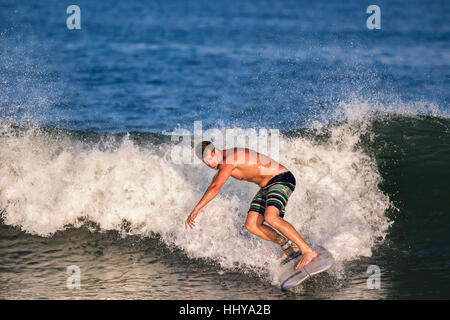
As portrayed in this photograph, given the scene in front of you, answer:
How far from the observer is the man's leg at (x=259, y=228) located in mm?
6805

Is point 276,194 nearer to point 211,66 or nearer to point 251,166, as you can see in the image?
point 251,166

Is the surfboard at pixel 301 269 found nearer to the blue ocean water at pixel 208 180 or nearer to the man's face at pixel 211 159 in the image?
the blue ocean water at pixel 208 180

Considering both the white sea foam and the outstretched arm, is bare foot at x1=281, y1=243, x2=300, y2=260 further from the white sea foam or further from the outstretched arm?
the outstretched arm

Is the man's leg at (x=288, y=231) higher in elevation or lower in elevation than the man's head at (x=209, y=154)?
lower

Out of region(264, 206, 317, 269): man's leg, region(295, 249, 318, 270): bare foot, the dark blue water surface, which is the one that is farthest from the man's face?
the dark blue water surface

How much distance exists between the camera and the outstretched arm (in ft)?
21.2

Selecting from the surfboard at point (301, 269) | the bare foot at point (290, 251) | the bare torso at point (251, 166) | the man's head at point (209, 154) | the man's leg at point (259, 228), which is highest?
the man's head at point (209, 154)

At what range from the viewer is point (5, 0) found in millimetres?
37969

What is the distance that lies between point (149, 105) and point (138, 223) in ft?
28.0

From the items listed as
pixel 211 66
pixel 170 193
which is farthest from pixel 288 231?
pixel 211 66

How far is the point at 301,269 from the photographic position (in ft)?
21.3

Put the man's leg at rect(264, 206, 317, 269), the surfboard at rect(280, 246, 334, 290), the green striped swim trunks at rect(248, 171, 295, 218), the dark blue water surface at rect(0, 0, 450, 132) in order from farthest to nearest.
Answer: the dark blue water surface at rect(0, 0, 450, 132)
the green striped swim trunks at rect(248, 171, 295, 218)
the man's leg at rect(264, 206, 317, 269)
the surfboard at rect(280, 246, 334, 290)

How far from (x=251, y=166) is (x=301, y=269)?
1334 mm

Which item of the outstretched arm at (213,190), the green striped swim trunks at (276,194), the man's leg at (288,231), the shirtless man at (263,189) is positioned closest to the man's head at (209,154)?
the shirtless man at (263,189)
